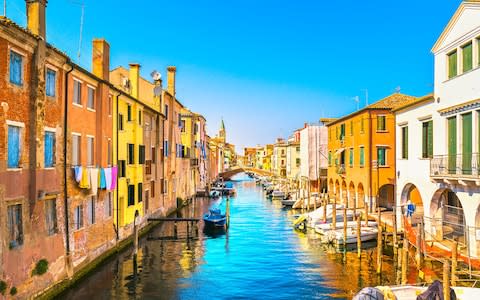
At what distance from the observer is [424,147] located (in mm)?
27078

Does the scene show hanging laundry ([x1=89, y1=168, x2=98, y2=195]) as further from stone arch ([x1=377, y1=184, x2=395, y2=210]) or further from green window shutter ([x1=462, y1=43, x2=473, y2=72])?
stone arch ([x1=377, y1=184, x2=395, y2=210])

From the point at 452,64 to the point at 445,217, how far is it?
34.9ft

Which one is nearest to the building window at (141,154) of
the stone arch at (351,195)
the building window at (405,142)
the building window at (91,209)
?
the building window at (91,209)

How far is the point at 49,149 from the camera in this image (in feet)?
62.3

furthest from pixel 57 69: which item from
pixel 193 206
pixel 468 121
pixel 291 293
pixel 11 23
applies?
pixel 193 206

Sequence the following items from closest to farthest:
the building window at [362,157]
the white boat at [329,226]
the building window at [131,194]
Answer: the building window at [131,194] → the white boat at [329,226] → the building window at [362,157]

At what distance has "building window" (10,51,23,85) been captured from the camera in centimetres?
1580

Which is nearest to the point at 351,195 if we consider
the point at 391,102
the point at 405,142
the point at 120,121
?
the point at 391,102

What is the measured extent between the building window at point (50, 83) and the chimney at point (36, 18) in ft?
5.17

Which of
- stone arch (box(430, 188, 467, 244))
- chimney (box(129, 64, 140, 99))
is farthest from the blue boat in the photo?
stone arch (box(430, 188, 467, 244))

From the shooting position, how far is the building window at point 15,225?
15477mm

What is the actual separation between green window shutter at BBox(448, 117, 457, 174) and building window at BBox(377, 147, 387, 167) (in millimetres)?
16172

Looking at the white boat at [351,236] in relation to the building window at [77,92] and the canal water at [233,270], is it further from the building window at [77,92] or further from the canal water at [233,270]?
the building window at [77,92]

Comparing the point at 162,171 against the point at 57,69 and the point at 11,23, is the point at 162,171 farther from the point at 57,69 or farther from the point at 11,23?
the point at 11,23
